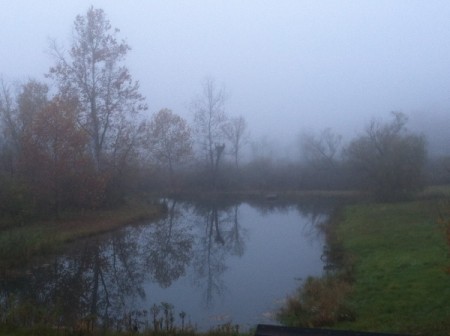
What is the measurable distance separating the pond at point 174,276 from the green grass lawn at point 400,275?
1.93 meters

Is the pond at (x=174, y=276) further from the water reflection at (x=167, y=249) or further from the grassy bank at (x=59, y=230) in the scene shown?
the grassy bank at (x=59, y=230)

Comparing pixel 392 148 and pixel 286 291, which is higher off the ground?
pixel 392 148

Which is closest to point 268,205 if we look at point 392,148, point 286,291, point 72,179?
point 392,148

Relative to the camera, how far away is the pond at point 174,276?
548 inches

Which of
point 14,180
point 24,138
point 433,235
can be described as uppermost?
point 24,138

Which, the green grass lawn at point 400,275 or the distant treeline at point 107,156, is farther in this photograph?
the distant treeline at point 107,156

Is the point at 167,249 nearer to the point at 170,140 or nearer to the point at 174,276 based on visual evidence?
the point at 174,276

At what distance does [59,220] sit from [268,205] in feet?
70.8

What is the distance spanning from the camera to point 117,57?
37.8 m

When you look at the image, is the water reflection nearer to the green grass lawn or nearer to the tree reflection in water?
the tree reflection in water

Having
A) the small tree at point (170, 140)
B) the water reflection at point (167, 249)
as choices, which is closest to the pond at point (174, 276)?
the water reflection at point (167, 249)

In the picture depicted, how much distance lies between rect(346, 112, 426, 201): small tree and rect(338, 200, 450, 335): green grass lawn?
11.9 m

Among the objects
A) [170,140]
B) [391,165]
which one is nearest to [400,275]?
[391,165]

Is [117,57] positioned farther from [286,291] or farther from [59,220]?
[286,291]
